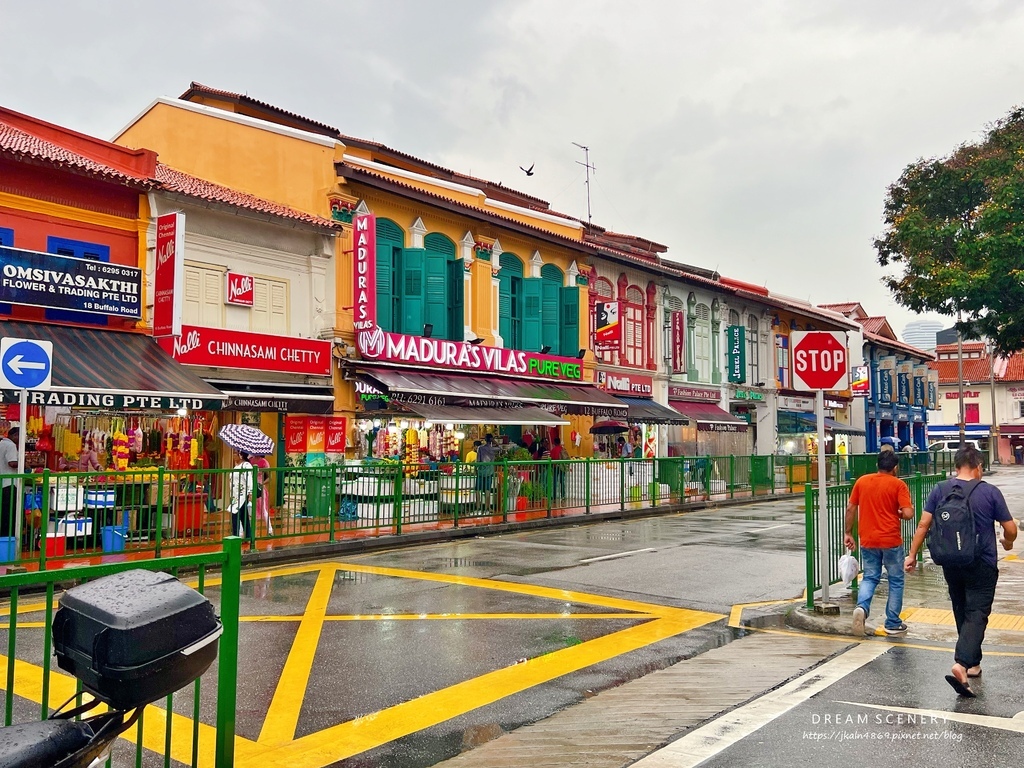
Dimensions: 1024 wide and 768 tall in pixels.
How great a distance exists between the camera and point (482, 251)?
84.2ft

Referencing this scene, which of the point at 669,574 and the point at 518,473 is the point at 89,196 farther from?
the point at 669,574

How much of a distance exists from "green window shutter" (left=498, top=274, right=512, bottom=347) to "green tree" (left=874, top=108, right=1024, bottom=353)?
406 inches

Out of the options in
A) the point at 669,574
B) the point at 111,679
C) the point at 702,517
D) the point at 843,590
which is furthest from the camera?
the point at 702,517

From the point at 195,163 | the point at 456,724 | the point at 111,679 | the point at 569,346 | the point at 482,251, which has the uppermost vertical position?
the point at 195,163

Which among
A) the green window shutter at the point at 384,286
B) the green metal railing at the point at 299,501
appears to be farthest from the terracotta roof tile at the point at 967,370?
the green window shutter at the point at 384,286

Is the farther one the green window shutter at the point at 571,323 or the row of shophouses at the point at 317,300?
the green window shutter at the point at 571,323

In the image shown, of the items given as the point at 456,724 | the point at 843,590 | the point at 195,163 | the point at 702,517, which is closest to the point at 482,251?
the point at 195,163

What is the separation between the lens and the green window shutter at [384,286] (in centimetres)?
2261

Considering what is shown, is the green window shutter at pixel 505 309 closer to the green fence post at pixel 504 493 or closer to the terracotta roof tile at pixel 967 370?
the green fence post at pixel 504 493

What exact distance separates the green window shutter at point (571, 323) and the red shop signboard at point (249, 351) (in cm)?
940

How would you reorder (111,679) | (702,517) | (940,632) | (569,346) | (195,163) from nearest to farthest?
(111,679) < (940,632) < (702,517) < (195,163) < (569,346)

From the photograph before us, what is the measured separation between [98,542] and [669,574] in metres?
7.43

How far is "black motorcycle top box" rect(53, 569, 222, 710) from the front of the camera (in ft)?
10.0

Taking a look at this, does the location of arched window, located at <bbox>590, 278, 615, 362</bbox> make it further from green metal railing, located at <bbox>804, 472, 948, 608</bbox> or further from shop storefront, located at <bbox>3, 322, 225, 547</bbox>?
green metal railing, located at <bbox>804, 472, 948, 608</bbox>
